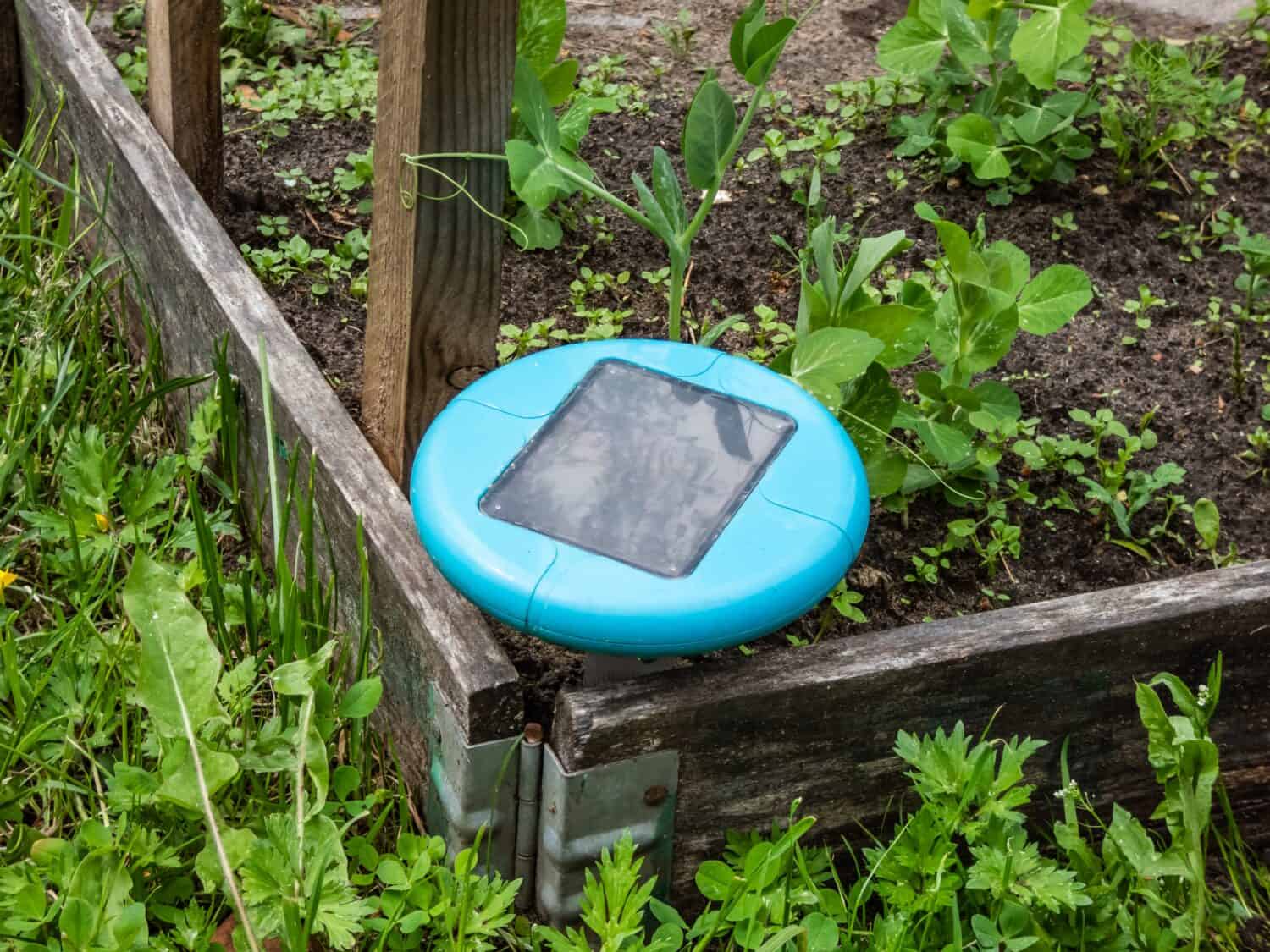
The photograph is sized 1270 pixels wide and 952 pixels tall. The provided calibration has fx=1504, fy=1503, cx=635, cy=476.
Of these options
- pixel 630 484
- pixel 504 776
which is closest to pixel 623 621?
pixel 630 484

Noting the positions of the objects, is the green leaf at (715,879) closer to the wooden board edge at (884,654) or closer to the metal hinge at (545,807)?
the metal hinge at (545,807)

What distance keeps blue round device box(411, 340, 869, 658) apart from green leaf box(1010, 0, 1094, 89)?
1151 millimetres

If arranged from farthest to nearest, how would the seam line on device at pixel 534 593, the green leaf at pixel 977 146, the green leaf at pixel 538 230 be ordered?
the green leaf at pixel 977 146, the green leaf at pixel 538 230, the seam line on device at pixel 534 593

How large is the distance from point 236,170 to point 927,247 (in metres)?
1.35

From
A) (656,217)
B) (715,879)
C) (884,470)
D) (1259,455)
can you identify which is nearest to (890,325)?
(884,470)

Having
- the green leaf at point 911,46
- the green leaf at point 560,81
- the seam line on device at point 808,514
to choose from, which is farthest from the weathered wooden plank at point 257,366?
the green leaf at point 911,46

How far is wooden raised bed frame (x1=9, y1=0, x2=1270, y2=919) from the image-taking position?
167cm

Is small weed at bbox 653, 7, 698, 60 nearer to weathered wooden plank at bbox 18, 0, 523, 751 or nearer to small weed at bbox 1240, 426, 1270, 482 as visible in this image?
weathered wooden plank at bbox 18, 0, 523, 751

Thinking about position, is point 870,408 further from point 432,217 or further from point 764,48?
point 432,217

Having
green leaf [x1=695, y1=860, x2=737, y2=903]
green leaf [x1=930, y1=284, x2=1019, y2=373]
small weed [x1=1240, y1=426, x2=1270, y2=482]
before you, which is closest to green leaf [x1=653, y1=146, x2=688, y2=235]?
green leaf [x1=930, y1=284, x2=1019, y2=373]

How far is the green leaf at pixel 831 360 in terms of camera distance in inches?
74.1

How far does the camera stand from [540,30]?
7.51 ft

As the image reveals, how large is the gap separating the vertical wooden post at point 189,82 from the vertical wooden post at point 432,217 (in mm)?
839

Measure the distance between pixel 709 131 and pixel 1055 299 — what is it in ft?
1.97
